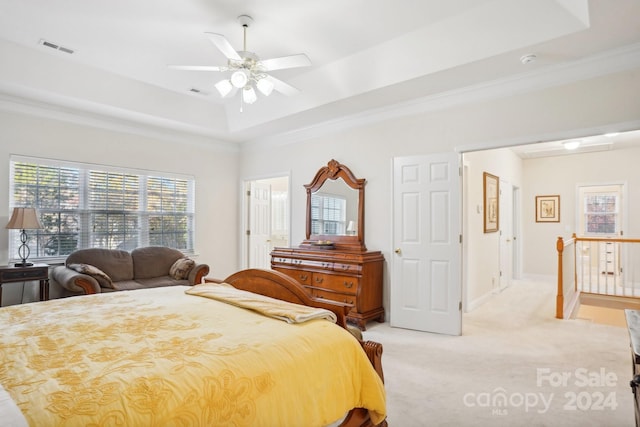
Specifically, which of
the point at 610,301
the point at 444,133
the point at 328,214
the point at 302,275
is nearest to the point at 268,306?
the point at 302,275

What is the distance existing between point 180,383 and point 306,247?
12.6 ft

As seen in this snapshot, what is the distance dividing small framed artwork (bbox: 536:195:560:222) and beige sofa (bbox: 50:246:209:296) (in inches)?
280

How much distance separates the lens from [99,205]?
16.5ft

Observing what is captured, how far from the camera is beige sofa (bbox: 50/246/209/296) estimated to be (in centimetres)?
398

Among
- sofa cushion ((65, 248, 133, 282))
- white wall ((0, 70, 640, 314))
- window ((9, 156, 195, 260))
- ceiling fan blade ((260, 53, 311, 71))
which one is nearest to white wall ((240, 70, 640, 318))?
white wall ((0, 70, 640, 314))

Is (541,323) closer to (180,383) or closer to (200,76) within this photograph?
(180,383)

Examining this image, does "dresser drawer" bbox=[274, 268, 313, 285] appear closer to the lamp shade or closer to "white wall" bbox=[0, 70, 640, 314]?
"white wall" bbox=[0, 70, 640, 314]

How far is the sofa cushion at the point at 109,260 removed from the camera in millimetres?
4516

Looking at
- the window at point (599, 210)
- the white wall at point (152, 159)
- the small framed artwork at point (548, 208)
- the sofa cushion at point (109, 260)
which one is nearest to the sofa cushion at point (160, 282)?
the sofa cushion at point (109, 260)

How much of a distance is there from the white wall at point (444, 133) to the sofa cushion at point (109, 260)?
2.37 meters

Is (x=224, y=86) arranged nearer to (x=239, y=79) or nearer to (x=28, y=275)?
(x=239, y=79)

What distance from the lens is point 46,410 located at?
1.06 meters

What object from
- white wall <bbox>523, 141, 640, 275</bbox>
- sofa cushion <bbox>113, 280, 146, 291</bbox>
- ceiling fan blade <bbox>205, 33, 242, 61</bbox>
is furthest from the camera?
white wall <bbox>523, 141, 640, 275</bbox>

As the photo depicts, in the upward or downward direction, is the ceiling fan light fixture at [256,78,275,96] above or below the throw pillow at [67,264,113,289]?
above
